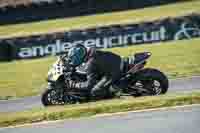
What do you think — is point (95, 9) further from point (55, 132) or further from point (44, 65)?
point (55, 132)

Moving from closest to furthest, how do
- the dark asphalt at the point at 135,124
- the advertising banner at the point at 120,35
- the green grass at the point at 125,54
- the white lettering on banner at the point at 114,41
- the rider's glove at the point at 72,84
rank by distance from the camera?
1. the dark asphalt at the point at 135,124
2. the rider's glove at the point at 72,84
3. the green grass at the point at 125,54
4. the advertising banner at the point at 120,35
5. the white lettering on banner at the point at 114,41

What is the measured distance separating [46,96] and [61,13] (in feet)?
73.1

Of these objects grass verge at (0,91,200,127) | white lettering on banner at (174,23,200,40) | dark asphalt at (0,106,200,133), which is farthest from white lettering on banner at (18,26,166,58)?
Answer: dark asphalt at (0,106,200,133)

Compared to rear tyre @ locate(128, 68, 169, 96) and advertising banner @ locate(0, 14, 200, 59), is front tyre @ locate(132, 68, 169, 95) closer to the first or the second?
rear tyre @ locate(128, 68, 169, 96)

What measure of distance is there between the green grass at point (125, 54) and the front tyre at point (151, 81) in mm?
4314

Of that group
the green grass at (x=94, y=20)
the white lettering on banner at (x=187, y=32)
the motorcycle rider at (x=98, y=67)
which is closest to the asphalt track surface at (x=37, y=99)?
the motorcycle rider at (x=98, y=67)

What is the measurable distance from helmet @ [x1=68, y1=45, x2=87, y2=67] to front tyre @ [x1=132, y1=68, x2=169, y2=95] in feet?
4.46

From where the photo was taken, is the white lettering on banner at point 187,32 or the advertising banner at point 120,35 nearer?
the advertising banner at point 120,35

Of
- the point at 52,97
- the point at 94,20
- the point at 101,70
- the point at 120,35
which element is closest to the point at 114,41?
the point at 120,35

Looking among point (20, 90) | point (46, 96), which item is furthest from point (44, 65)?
point (46, 96)

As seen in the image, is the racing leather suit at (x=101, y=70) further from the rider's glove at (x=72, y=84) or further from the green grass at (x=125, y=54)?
the green grass at (x=125, y=54)

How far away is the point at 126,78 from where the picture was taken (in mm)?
13641

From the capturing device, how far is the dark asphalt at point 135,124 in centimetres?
1012

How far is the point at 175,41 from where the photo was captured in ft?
80.3
